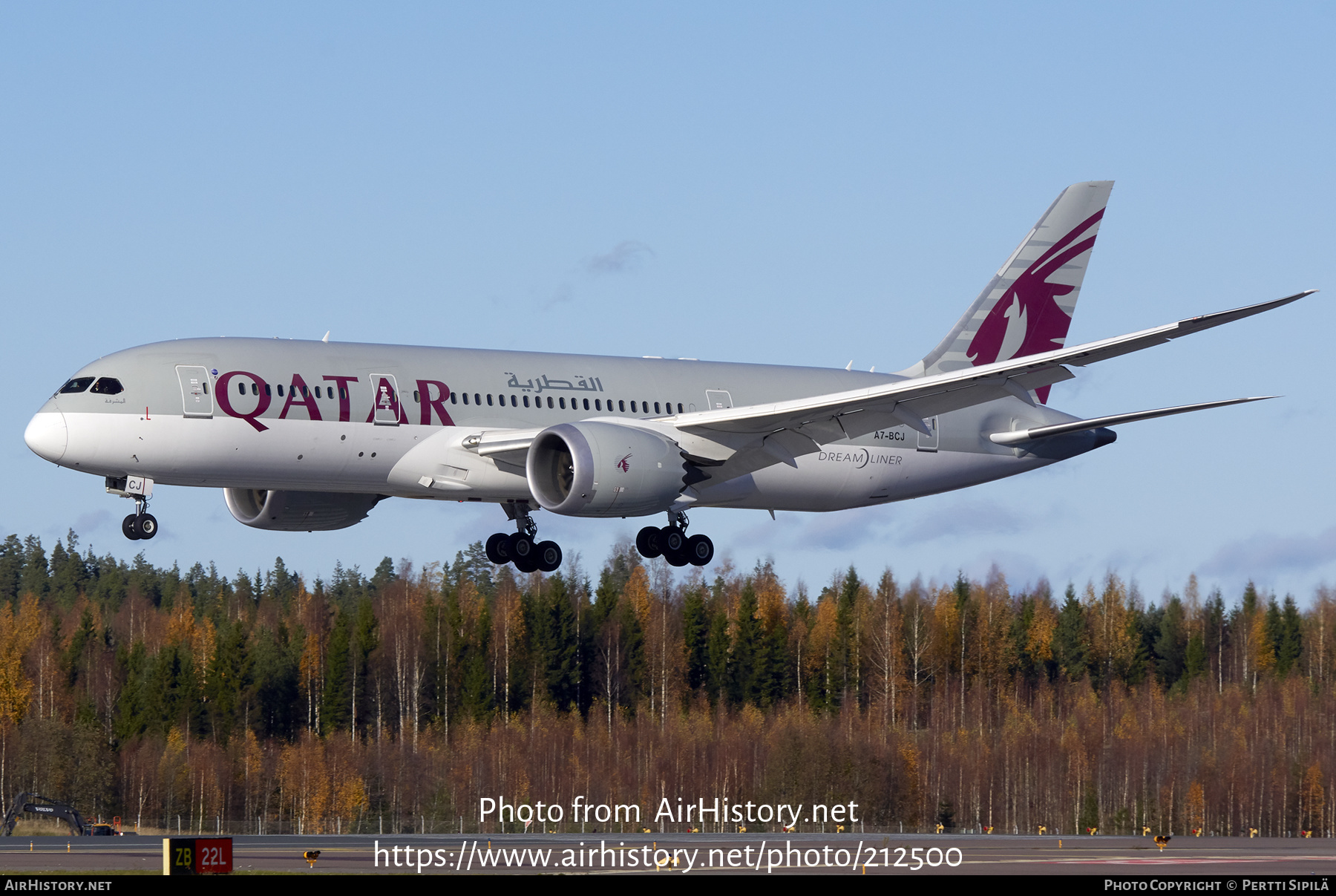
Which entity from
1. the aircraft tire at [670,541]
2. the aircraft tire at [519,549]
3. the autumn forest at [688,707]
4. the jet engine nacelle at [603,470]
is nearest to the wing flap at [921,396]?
the jet engine nacelle at [603,470]

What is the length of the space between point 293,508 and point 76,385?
7846 mm

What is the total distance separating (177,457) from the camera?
123ft

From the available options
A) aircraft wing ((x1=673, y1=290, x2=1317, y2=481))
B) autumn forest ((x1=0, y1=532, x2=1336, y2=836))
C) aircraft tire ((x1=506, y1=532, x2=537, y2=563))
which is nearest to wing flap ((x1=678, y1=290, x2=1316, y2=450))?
aircraft wing ((x1=673, y1=290, x2=1317, y2=481))

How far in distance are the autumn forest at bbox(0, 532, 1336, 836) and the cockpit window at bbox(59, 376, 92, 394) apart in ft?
114

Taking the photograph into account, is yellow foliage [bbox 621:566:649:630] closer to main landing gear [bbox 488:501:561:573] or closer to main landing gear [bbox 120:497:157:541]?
main landing gear [bbox 488:501:561:573]

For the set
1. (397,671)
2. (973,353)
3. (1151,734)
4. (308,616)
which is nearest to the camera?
(973,353)

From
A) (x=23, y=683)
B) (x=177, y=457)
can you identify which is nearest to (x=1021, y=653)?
(x=23, y=683)

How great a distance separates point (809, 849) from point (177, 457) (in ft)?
56.3

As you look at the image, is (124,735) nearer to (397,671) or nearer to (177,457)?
(397,671)

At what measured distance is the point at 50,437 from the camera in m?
37.1

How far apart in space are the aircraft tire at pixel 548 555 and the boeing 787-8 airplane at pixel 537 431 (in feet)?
0.29

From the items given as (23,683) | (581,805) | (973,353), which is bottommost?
(581,805)

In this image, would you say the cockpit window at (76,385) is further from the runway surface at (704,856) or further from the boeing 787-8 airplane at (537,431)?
the runway surface at (704,856)

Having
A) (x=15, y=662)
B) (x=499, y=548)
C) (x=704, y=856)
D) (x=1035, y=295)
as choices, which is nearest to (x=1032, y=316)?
(x=1035, y=295)
